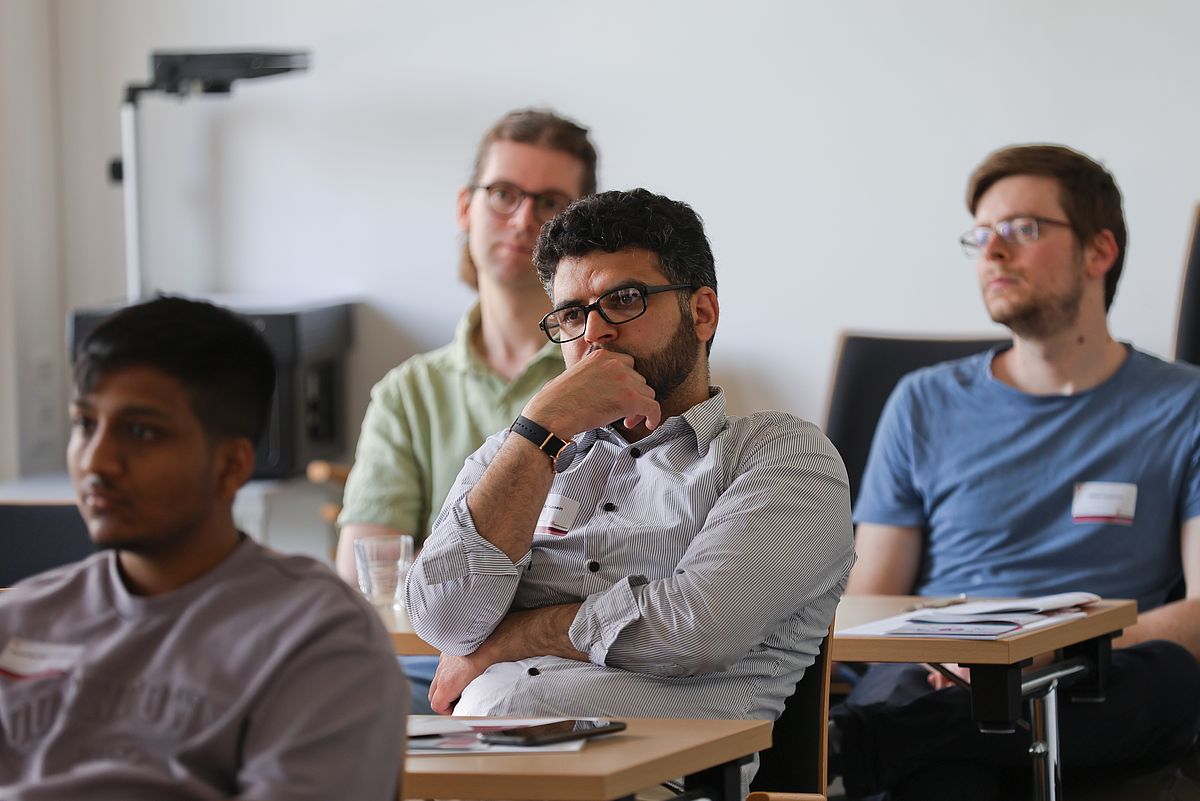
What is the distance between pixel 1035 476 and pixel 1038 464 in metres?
0.02

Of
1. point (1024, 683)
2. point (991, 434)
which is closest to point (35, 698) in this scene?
point (1024, 683)

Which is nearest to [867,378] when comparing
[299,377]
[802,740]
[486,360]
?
[486,360]

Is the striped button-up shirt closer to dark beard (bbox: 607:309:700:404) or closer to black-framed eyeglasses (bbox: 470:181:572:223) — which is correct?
dark beard (bbox: 607:309:700:404)

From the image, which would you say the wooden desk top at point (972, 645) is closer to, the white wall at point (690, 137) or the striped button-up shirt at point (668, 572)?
the striped button-up shirt at point (668, 572)

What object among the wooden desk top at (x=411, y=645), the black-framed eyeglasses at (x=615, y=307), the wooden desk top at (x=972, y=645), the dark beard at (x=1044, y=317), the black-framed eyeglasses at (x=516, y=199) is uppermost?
the black-framed eyeglasses at (x=516, y=199)

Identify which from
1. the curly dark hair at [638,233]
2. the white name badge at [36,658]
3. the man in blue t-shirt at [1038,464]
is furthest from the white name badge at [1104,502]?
the white name badge at [36,658]

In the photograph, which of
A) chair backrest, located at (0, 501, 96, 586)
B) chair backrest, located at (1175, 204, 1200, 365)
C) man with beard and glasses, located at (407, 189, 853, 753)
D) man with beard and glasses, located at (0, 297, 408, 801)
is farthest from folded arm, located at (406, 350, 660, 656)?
chair backrest, located at (1175, 204, 1200, 365)

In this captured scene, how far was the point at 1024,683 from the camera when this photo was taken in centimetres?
204

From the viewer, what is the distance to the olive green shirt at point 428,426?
2785 millimetres

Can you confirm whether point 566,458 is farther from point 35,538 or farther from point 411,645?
point 35,538

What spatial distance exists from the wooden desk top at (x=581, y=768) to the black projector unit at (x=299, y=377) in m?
2.13

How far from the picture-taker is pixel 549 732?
1407 millimetres

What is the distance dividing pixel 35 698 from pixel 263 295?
2872mm

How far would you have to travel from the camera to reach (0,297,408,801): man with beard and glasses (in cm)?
117
